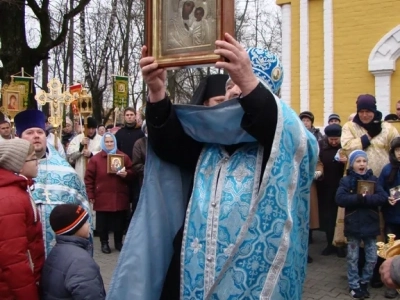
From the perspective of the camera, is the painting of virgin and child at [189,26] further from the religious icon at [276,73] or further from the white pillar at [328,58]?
the white pillar at [328,58]

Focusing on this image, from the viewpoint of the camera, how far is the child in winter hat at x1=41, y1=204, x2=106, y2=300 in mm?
2963

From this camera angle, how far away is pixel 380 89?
11008mm

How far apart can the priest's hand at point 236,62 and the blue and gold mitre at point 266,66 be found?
10.2 inches

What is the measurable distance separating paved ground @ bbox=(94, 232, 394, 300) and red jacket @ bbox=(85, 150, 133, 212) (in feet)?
2.32

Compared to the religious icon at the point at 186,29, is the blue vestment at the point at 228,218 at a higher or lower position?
lower

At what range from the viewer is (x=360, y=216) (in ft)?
17.9

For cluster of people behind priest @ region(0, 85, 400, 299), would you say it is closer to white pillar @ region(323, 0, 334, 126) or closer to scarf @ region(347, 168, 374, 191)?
scarf @ region(347, 168, 374, 191)

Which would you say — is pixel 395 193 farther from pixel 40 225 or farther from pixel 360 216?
pixel 40 225

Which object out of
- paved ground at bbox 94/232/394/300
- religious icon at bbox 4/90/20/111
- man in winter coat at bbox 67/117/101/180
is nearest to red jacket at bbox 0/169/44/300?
paved ground at bbox 94/232/394/300

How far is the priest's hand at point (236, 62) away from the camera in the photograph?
1838 mm

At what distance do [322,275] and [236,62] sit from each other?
194 inches

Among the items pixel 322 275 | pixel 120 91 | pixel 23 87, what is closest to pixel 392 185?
pixel 322 275

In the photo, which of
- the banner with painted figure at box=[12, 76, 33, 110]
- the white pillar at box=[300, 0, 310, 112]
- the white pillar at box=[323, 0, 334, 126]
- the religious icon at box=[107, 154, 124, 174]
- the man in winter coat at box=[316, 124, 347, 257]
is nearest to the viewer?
the man in winter coat at box=[316, 124, 347, 257]


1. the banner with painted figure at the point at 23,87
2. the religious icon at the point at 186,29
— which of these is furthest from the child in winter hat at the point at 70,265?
the banner with painted figure at the point at 23,87
